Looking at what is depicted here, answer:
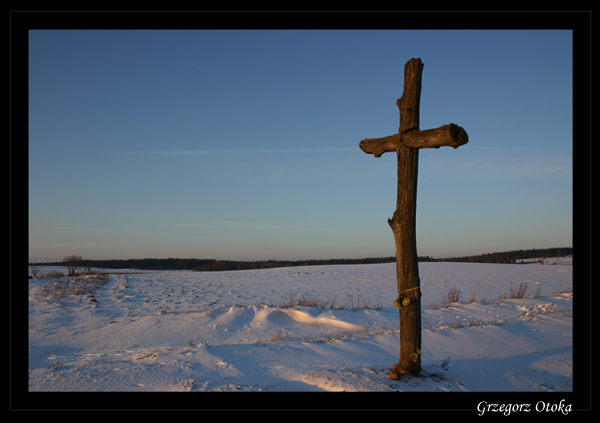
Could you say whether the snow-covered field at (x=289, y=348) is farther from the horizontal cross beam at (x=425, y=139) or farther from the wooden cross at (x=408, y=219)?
the horizontal cross beam at (x=425, y=139)

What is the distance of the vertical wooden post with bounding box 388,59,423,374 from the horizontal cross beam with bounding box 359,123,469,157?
102 millimetres

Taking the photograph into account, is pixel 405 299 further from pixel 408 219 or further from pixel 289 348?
pixel 289 348

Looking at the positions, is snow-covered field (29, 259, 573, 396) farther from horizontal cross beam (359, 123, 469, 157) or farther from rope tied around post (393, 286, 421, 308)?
horizontal cross beam (359, 123, 469, 157)

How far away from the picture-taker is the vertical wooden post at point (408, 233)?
4371 millimetres

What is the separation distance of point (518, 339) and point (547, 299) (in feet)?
20.7

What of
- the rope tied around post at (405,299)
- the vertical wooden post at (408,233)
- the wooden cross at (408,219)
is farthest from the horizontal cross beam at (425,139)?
the rope tied around post at (405,299)

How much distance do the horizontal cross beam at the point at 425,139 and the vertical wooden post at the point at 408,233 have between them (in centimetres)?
10

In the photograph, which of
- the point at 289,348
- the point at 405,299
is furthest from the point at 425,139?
the point at 289,348

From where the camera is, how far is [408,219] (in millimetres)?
4449

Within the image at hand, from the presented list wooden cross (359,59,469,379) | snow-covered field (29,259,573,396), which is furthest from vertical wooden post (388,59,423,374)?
snow-covered field (29,259,573,396)

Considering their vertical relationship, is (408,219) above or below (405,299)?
above

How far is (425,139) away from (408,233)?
1.20 meters
